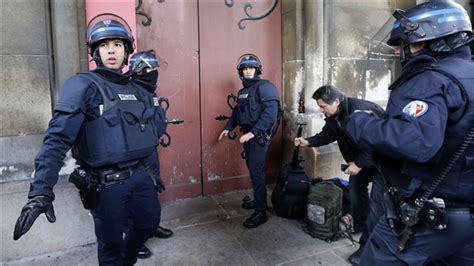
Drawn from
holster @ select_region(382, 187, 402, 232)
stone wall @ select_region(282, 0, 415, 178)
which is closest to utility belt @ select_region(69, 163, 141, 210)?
holster @ select_region(382, 187, 402, 232)

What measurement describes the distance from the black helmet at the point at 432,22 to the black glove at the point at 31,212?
79.4 inches

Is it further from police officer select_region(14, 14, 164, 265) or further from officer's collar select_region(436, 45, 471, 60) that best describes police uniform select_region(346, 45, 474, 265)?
police officer select_region(14, 14, 164, 265)

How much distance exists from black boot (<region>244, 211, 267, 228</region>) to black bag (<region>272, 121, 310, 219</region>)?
0.72ft

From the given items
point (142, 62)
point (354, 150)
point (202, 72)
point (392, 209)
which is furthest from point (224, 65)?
point (392, 209)

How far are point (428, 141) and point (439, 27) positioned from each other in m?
0.61

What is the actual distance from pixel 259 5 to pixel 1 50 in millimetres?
3018

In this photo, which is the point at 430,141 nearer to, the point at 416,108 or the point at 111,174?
the point at 416,108

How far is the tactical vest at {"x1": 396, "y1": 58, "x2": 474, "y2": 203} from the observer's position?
1.44 metres

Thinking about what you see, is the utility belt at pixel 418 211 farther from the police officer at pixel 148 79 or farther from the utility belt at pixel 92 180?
the police officer at pixel 148 79

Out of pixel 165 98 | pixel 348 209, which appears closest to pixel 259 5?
pixel 165 98

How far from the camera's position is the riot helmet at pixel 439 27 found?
5.15 feet

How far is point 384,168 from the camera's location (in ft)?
5.63

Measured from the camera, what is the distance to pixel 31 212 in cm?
153

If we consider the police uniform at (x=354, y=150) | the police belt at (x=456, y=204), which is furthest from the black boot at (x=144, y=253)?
the police belt at (x=456, y=204)
